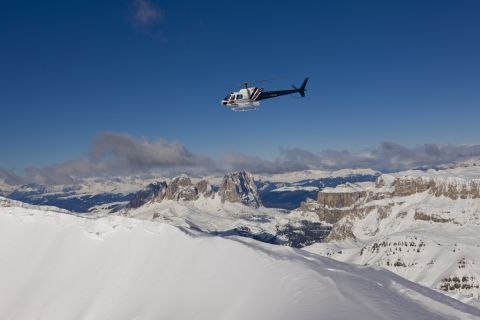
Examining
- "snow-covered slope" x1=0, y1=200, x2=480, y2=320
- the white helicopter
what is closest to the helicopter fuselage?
the white helicopter

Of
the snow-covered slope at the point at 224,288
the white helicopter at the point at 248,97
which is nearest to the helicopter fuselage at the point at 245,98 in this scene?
the white helicopter at the point at 248,97

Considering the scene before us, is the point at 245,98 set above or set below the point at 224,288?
above

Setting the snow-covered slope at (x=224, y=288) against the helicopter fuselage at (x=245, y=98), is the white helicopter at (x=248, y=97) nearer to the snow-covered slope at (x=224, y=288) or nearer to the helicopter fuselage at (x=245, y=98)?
the helicopter fuselage at (x=245, y=98)

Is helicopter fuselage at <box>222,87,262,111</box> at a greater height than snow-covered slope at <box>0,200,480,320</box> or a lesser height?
greater

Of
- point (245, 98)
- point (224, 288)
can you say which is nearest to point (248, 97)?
point (245, 98)

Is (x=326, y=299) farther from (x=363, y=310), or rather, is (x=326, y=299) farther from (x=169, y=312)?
(x=169, y=312)

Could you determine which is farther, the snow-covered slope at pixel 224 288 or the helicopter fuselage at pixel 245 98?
the helicopter fuselage at pixel 245 98

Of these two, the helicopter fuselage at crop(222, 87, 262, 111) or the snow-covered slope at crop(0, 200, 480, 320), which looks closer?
the snow-covered slope at crop(0, 200, 480, 320)

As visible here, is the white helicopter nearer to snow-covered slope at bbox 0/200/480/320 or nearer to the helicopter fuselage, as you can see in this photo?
the helicopter fuselage

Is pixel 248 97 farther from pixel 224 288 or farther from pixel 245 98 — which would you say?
pixel 224 288
